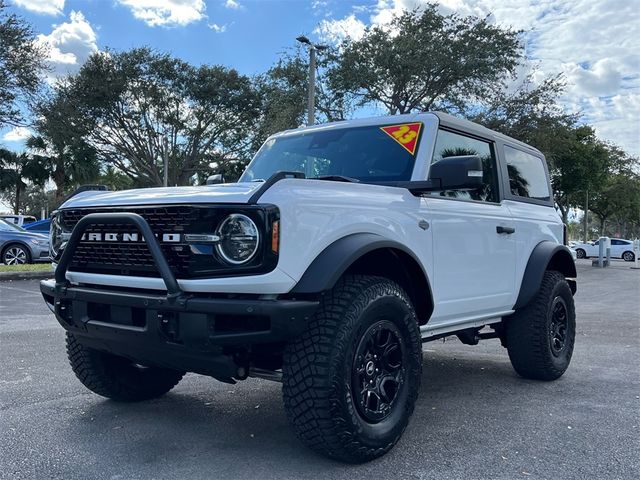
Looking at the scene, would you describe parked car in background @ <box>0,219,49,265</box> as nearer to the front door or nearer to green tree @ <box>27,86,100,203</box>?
green tree @ <box>27,86,100,203</box>

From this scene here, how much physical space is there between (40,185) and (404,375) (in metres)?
39.2

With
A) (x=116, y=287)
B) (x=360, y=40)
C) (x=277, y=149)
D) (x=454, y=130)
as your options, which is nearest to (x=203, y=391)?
(x=116, y=287)

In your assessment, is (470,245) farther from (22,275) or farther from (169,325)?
(22,275)

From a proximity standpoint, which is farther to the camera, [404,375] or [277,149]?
[277,149]

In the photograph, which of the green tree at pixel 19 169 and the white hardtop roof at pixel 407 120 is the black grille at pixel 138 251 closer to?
the white hardtop roof at pixel 407 120

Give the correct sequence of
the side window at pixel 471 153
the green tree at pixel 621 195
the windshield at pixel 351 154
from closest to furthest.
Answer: the windshield at pixel 351 154 → the side window at pixel 471 153 → the green tree at pixel 621 195

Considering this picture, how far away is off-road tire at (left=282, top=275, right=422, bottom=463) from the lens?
9.34 ft

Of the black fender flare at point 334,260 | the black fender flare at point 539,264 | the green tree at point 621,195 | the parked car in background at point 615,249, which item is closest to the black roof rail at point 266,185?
the black fender flare at point 334,260

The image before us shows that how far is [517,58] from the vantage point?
2306 cm

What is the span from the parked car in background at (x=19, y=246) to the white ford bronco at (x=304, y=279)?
12325mm

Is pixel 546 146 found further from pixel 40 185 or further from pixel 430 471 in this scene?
pixel 40 185

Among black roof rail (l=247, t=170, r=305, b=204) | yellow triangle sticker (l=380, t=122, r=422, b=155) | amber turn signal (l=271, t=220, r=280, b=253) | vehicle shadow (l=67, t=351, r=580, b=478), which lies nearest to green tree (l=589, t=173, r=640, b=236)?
vehicle shadow (l=67, t=351, r=580, b=478)

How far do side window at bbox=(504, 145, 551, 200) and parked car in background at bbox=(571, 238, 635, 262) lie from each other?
31.0m

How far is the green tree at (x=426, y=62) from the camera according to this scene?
2220cm
